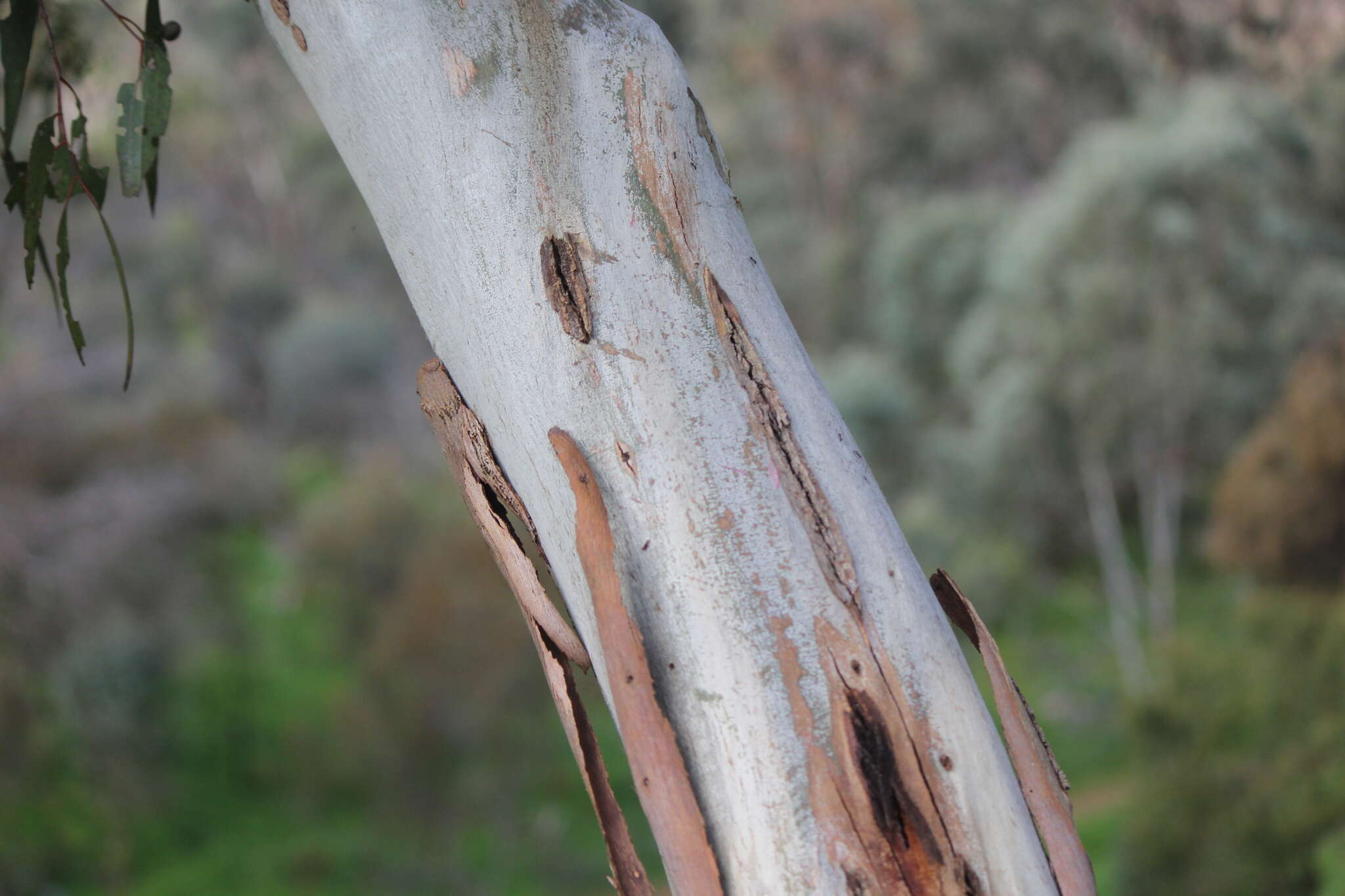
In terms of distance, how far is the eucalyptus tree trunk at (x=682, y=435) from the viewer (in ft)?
1.97

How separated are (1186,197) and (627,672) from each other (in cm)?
872

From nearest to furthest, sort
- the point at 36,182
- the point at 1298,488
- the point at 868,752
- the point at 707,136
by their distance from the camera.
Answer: the point at 868,752, the point at 707,136, the point at 36,182, the point at 1298,488

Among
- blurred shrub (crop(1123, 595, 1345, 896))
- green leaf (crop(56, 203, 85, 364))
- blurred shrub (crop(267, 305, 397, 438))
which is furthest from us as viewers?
blurred shrub (crop(267, 305, 397, 438))

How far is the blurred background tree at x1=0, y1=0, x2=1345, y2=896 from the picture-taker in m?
6.57

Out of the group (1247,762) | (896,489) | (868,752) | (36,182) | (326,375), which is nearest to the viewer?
(868,752)

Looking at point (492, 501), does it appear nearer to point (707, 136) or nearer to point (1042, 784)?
point (707, 136)

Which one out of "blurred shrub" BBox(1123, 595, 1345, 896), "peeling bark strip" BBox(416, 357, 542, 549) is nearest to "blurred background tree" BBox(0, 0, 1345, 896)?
"blurred shrub" BBox(1123, 595, 1345, 896)

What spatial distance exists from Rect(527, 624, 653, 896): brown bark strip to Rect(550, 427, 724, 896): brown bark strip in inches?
1.6

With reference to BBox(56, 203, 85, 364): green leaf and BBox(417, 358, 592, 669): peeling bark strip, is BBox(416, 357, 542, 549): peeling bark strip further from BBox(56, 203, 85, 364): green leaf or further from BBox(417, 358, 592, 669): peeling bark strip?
BBox(56, 203, 85, 364): green leaf

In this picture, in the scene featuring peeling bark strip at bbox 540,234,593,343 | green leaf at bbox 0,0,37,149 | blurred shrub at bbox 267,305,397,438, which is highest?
blurred shrub at bbox 267,305,397,438

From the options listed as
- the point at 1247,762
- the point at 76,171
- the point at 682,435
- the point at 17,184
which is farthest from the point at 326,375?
the point at 682,435

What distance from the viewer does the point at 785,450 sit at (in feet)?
2.09

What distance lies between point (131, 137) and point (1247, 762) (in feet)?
16.9

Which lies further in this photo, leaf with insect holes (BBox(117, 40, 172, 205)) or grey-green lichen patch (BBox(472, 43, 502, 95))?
leaf with insect holes (BBox(117, 40, 172, 205))
